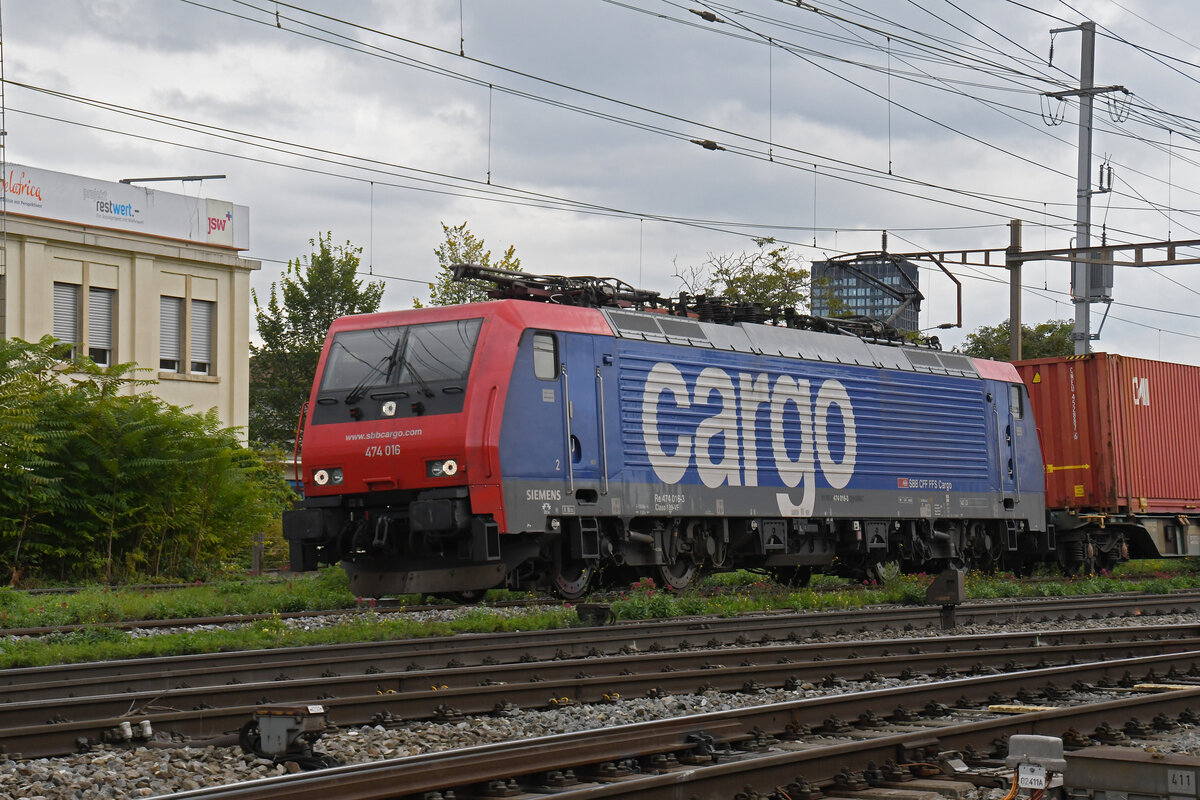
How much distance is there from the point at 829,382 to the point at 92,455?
10724 mm

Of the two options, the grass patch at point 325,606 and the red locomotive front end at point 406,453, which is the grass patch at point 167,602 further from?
the red locomotive front end at point 406,453

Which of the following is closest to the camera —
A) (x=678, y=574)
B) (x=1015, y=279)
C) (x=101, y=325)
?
(x=678, y=574)

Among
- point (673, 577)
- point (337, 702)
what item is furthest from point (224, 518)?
point (337, 702)

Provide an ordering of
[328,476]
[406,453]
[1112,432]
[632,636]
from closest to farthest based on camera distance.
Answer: [632,636]
[406,453]
[328,476]
[1112,432]

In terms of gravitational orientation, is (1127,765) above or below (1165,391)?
below

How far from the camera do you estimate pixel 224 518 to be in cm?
2198

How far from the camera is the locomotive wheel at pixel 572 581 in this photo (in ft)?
50.2

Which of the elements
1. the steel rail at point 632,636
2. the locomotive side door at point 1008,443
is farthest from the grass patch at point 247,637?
the locomotive side door at point 1008,443

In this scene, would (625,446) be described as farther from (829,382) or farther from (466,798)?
(466,798)

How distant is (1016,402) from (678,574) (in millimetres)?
8244

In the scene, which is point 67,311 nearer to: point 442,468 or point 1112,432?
point 442,468

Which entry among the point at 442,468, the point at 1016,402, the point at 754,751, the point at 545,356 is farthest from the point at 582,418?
the point at 1016,402

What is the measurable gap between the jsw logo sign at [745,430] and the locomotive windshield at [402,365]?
8.33ft

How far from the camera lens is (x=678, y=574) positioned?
16969 mm
